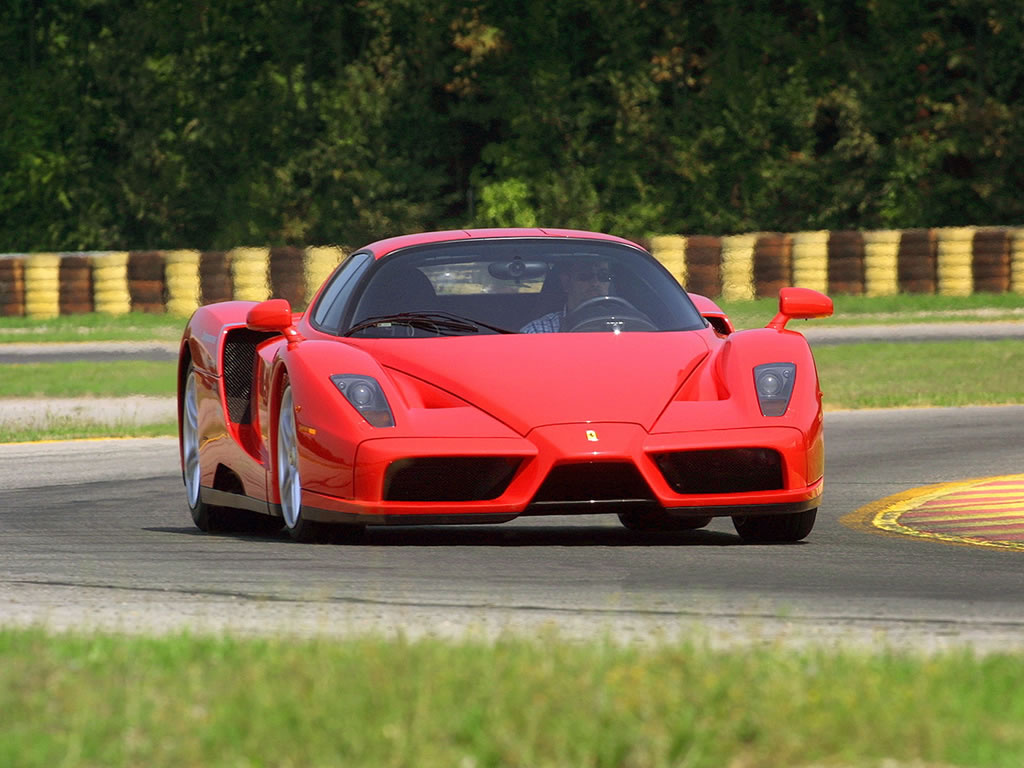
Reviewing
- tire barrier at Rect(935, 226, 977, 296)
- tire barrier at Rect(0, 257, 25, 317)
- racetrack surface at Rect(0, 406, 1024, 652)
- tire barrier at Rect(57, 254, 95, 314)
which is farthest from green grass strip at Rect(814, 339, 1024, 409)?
tire barrier at Rect(0, 257, 25, 317)

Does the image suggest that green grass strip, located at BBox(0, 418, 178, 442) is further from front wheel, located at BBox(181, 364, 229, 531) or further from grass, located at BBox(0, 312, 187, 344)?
grass, located at BBox(0, 312, 187, 344)

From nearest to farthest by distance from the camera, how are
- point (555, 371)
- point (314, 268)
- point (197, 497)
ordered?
1. point (555, 371)
2. point (197, 497)
3. point (314, 268)

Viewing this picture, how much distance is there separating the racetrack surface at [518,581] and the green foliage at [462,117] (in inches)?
1211

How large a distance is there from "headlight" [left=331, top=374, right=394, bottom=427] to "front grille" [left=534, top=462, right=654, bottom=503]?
2.09 feet

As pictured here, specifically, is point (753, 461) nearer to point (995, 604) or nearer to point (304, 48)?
point (995, 604)

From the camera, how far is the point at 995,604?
20.7 feet

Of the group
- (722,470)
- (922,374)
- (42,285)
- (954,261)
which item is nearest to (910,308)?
(954,261)

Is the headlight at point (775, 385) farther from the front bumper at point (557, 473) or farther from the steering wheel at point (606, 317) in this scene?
the steering wheel at point (606, 317)

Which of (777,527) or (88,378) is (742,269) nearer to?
(88,378)

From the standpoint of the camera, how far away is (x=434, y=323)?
Result: 862 centimetres

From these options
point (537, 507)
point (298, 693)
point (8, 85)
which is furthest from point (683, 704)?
point (8, 85)

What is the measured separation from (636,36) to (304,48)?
658 centimetres

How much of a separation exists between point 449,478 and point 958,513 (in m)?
2.90

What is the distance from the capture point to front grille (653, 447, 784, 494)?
7.82 metres
